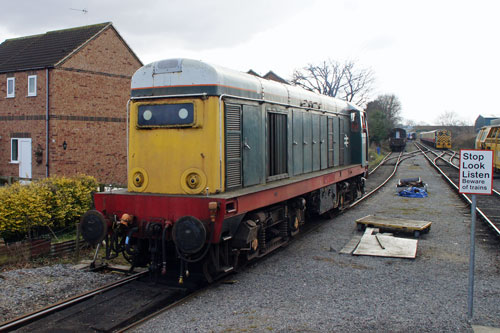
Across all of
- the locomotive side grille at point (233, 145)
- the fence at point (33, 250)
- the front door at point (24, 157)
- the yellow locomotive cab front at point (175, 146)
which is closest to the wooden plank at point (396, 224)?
the locomotive side grille at point (233, 145)

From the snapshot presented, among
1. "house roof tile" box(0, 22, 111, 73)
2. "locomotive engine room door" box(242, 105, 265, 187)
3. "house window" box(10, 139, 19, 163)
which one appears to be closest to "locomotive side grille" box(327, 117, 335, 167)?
"locomotive engine room door" box(242, 105, 265, 187)

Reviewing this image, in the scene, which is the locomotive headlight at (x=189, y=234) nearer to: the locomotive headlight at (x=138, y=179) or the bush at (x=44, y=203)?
the locomotive headlight at (x=138, y=179)

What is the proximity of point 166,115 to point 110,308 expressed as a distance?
2.82 m

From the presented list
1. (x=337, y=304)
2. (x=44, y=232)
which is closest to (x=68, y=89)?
(x=44, y=232)

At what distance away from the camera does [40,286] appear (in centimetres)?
612

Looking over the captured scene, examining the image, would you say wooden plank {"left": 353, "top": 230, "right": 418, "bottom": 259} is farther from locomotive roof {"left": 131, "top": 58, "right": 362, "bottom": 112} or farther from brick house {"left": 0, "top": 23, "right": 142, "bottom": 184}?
brick house {"left": 0, "top": 23, "right": 142, "bottom": 184}

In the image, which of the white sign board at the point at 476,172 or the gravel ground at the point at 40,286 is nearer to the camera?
the white sign board at the point at 476,172

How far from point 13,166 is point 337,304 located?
18.6m

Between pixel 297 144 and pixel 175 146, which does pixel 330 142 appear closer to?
pixel 297 144

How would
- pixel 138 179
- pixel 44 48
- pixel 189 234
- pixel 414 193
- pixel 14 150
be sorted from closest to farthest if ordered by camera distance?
pixel 189 234, pixel 138 179, pixel 414 193, pixel 14 150, pixel 44 48

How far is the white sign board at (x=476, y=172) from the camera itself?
5.23 m

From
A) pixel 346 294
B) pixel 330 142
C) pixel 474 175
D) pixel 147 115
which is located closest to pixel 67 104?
pixel 330 142

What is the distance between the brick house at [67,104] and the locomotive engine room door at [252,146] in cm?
1333

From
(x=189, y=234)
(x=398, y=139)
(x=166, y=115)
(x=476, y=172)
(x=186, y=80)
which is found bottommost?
(x=189, y=234)
